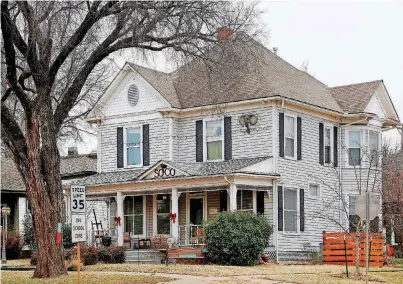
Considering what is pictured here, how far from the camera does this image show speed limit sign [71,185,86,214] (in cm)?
1697

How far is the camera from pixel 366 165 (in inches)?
1403

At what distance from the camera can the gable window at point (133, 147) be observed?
35.4 m

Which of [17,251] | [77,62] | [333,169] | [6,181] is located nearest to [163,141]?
[77,62]

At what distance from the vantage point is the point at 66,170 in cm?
4388

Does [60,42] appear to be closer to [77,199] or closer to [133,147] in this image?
[77,199]

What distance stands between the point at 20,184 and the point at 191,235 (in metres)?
14.8

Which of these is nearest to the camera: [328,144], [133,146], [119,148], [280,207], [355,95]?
[280,207]

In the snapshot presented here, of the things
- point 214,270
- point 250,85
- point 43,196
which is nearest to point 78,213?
point 43,196

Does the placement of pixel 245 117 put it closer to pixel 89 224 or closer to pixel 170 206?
pixel 170 206

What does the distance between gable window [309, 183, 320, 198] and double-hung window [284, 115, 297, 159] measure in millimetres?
2009

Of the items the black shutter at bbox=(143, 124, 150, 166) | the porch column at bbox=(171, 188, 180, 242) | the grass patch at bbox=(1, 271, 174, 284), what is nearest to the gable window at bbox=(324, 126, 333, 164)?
the porch column at bbox=(171, 188, 180, 242)

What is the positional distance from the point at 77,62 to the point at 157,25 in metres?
12.8

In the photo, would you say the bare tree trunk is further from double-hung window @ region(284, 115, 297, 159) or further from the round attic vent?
→ the round attic vent

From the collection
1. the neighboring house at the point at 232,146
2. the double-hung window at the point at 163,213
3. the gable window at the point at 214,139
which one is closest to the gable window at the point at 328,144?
the neighboring house at the point at 232,146
